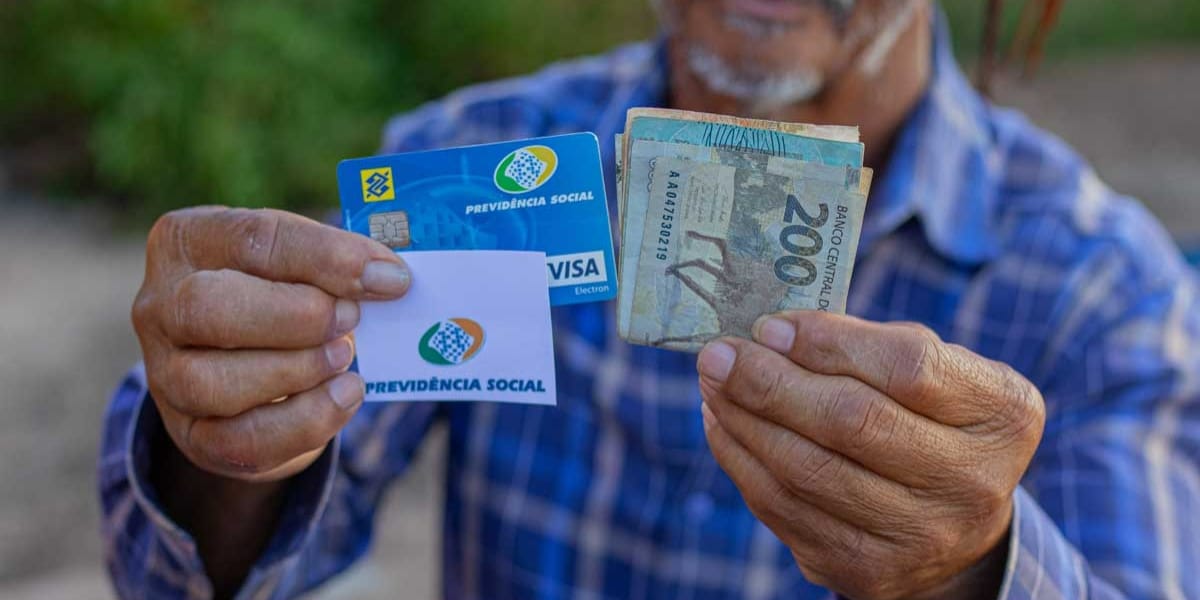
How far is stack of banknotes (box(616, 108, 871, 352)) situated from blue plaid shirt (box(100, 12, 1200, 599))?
0.65 m

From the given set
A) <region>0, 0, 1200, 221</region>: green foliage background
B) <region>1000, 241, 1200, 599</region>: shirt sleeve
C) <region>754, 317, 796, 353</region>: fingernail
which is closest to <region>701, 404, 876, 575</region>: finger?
<region>754, 317, 796, 353</region>: fingernail

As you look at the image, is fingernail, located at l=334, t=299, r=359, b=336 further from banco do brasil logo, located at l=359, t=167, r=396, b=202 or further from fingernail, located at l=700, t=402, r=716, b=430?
fingernail, located at l=700, t=402, r=716, b=430

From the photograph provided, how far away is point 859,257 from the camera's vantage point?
1.90m

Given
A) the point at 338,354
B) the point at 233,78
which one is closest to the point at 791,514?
the point at 338,354

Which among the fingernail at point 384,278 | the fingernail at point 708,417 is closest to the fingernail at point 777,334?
the fingernail at point 708,417

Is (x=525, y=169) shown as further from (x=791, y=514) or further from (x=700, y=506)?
(x=700, y=506)

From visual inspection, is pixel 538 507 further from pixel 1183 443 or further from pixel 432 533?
pixel 432 533

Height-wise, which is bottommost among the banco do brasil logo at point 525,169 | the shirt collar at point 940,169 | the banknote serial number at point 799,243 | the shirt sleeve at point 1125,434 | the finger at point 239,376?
the shirt sleeve at point 1125,434

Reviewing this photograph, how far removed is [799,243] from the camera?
1.24 metres

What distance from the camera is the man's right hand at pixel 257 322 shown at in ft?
3.90

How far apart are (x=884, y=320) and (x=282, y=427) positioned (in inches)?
44.4

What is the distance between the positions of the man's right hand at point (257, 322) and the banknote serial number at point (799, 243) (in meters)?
0.45

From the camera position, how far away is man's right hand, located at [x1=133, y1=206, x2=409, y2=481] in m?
1.19

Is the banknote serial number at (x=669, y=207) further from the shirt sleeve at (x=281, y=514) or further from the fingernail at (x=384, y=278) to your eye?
the shirt sleeve at (x=281, y=514)
